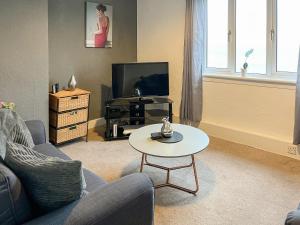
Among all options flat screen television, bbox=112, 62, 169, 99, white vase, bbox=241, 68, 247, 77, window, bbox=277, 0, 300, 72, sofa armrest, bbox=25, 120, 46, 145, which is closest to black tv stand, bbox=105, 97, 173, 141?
flat screen television, bbox=112, 62, 169, 99

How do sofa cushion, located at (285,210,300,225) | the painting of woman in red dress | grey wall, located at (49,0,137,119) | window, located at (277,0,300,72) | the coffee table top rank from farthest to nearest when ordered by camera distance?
the painting of woman in red dress
grey wall, located at (49,0,137,119)
window, located at (277,0,300,72)
the coffee table top
sofa cushion, located at (285,210,300,225)

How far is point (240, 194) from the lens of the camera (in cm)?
252

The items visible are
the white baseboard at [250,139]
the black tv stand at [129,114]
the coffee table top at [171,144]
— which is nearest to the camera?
the coffee table top at [171,144]

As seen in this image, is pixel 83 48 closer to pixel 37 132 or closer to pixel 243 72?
pixel 37 132

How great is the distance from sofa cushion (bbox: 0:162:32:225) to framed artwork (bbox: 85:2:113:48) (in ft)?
10.8

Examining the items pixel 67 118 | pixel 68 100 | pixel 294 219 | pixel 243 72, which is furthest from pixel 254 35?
pixel 294 219

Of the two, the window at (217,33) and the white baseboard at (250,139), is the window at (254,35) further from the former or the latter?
the white baseboard at (250,139)

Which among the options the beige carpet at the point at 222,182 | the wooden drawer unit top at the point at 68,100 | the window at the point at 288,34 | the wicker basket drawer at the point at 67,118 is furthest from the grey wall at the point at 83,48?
the window at the point at 288,34

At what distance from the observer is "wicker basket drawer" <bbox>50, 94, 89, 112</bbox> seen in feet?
11.6

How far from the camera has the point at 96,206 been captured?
4.24ft

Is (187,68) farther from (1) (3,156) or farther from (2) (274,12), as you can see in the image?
(1) (3,156)

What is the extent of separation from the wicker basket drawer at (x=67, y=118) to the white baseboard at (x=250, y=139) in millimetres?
1704

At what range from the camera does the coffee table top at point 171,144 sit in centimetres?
236

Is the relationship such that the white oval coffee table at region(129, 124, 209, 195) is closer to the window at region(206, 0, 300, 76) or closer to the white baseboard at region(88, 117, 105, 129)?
the window at region(206, 0, 300, 76)
